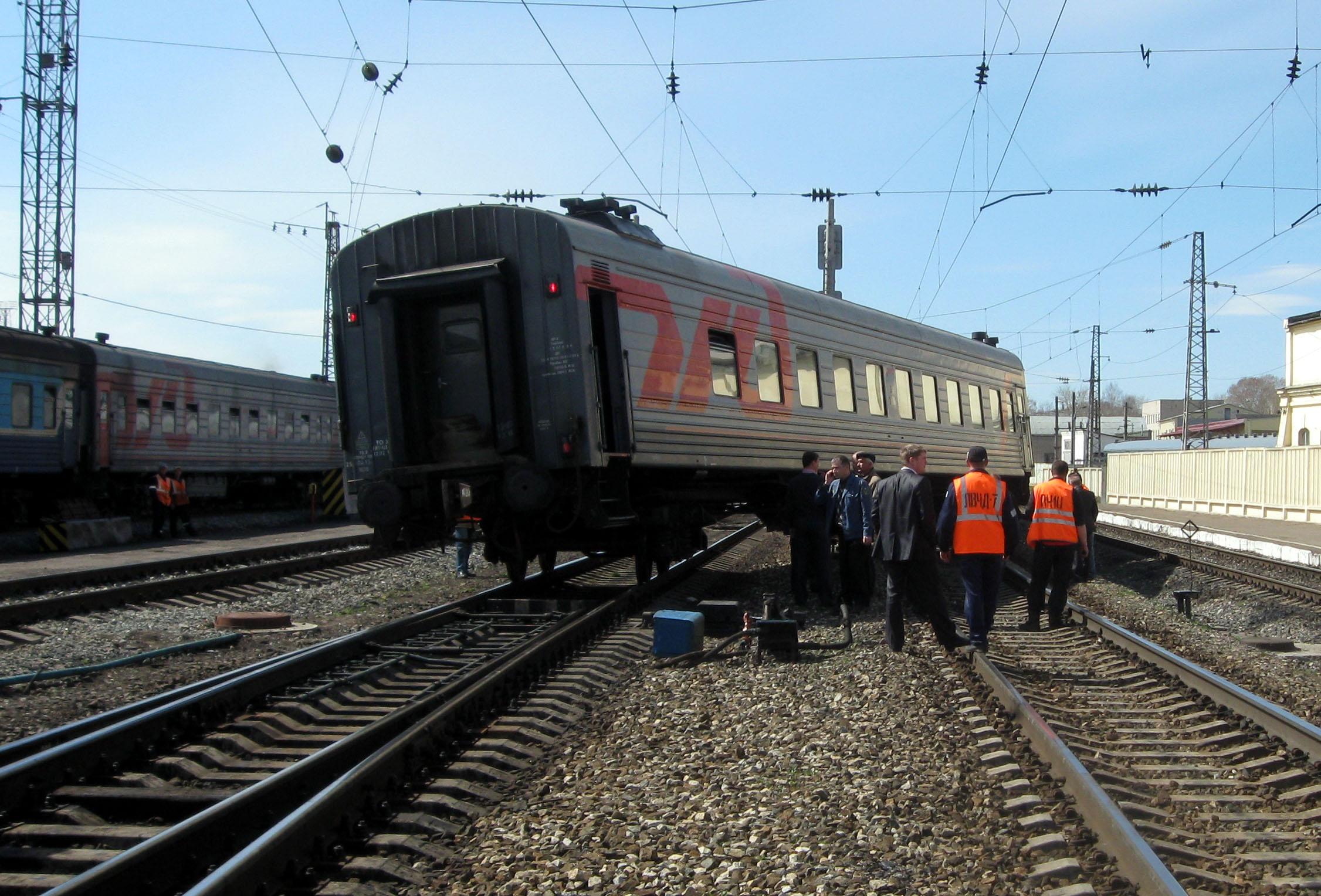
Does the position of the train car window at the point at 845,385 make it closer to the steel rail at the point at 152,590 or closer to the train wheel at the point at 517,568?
the train wheel at the point at 517,568

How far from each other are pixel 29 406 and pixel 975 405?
52.3ft

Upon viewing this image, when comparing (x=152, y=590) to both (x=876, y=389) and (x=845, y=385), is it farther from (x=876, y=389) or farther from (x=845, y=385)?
(x=876, y=389)

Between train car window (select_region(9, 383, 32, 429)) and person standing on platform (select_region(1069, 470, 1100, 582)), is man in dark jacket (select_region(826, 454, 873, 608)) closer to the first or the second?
person standing on platform (select_region(1069, 470, 1100, 582))

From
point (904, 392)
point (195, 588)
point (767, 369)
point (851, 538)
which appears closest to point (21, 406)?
point (195, 588)

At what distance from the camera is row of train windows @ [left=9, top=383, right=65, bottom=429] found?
20.0 meters

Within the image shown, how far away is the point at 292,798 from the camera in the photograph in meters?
4.89

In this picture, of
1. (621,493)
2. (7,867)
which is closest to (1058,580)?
(621,493)

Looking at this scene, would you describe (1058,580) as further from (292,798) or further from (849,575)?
(292,798)

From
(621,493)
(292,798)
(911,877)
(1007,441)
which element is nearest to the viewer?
(911,877)

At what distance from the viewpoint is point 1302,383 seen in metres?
44.8

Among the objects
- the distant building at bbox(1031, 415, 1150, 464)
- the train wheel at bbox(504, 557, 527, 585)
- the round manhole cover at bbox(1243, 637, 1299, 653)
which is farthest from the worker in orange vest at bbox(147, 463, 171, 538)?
the distant building at bbox(1031, 415, 1150, 464)

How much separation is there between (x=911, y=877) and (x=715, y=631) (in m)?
5.44

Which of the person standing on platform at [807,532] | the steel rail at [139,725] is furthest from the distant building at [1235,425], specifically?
the steel rail at [139,725]

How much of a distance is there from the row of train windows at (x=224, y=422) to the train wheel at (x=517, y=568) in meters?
14.3
